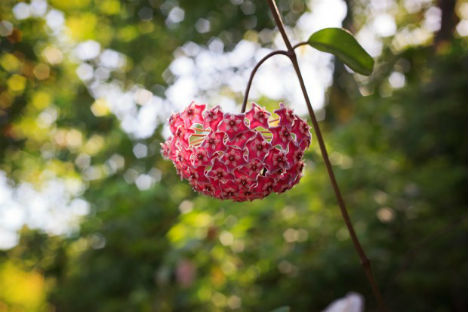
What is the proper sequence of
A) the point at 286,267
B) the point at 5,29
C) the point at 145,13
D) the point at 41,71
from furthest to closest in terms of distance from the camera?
the point at 41,71
the point at 145,13
the point at 286,267
the point at 5,29

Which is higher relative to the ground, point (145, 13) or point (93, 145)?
point (93, 145)

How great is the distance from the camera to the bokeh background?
3207mm

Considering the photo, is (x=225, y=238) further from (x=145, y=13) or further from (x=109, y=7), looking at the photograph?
(x=109, y=7)

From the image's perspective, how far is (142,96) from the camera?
4.58m

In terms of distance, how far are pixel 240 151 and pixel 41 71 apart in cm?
313

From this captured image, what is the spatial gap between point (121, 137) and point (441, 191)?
247 centimetres

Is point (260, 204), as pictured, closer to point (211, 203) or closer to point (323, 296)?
point (211, 203)

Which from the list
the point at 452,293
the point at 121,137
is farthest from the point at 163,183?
the point at 452,293

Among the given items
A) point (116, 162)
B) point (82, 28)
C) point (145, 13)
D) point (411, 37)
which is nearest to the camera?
point (145, 13)

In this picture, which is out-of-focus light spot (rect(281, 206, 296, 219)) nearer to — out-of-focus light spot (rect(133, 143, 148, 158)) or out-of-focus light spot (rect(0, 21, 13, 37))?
out-of-focus light spot (rect(133, 143, 148, 158))

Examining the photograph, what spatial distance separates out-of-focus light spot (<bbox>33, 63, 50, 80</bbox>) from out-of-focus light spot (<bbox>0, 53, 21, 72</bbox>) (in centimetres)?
12

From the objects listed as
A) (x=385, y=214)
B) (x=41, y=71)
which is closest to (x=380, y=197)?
(x=385, y=214)

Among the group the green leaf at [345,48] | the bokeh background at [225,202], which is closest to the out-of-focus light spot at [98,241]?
the bokeh background at [225,202]

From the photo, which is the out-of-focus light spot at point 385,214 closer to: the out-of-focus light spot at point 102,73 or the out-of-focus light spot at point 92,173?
the out-of-focus light spot at point 92,173
